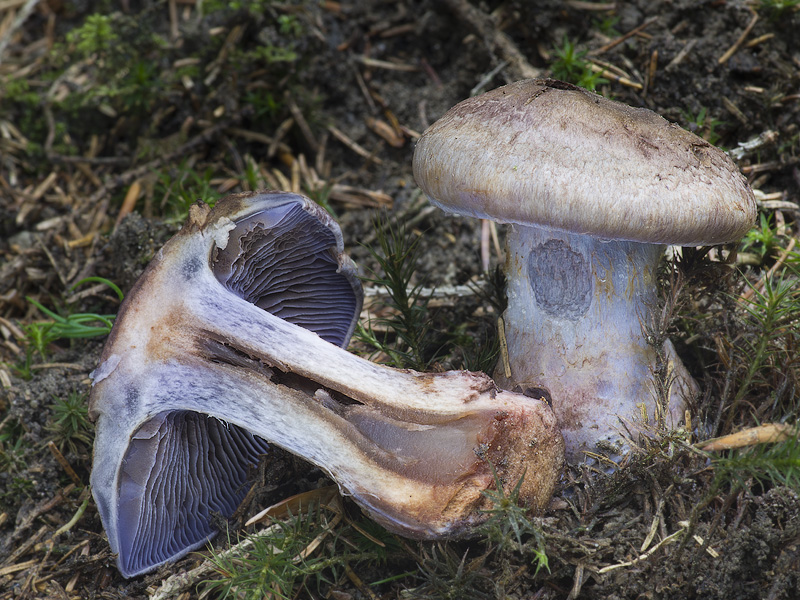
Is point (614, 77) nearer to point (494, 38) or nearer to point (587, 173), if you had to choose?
point (494, 38)

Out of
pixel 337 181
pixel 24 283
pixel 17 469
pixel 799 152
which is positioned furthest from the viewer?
pixel 337 181

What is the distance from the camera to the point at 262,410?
2.35m

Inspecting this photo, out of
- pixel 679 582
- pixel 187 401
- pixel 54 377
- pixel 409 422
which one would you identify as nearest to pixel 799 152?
pixel 679 582

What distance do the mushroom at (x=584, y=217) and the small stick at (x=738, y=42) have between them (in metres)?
1.31

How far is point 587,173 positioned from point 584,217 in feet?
0.46

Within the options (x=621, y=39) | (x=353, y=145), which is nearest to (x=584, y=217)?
(x=621, y=39)

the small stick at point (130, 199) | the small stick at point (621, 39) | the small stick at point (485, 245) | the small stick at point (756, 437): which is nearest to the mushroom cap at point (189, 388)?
the small stick at point (485, 245)

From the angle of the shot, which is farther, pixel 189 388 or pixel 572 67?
pixel 572 67

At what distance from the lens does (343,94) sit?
423 cm

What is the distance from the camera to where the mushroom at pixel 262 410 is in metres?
2.24

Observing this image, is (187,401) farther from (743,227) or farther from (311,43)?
(311,43)

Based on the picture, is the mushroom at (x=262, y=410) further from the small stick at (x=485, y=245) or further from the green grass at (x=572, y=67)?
the green grass at (x=572, y=67)

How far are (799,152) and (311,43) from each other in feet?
Result: 9.07

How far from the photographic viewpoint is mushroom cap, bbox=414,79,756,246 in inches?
81.9
